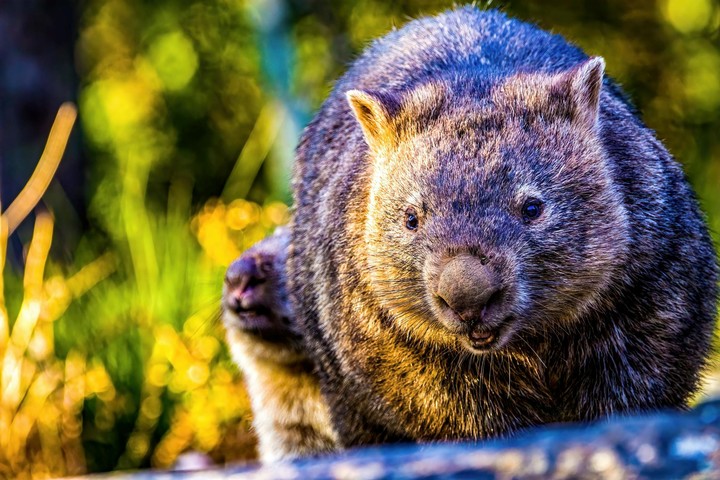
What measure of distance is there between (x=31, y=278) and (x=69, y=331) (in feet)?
2.53

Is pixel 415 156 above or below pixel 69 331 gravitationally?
above

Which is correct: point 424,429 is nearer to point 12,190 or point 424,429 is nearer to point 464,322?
point 464,322

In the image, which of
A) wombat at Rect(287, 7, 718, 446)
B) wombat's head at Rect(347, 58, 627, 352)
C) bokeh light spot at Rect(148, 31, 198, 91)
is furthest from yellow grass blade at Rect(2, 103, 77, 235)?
bokeh light spot at Rect(148, 31, 198, 91)

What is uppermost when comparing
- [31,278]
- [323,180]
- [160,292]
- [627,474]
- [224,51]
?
[627,474]

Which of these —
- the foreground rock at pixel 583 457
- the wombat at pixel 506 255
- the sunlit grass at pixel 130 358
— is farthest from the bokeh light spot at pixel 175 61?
the foreground rock at pixel 583 457

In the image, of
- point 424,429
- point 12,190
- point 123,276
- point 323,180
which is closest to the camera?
point 424,429

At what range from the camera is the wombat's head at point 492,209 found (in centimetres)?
347

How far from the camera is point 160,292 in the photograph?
23.3 feet

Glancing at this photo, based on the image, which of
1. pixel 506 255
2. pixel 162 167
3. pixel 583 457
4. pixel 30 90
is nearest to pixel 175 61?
pixel 162 167

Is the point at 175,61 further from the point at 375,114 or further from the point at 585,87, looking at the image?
the point at 585,87

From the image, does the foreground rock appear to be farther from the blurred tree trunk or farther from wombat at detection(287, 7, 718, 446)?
the blurred tree trunk

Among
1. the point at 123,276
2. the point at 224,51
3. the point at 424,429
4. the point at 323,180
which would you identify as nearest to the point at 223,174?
the point at 224,51

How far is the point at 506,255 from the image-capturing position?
11.4 ft

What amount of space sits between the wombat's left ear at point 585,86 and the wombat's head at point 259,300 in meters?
2.05
